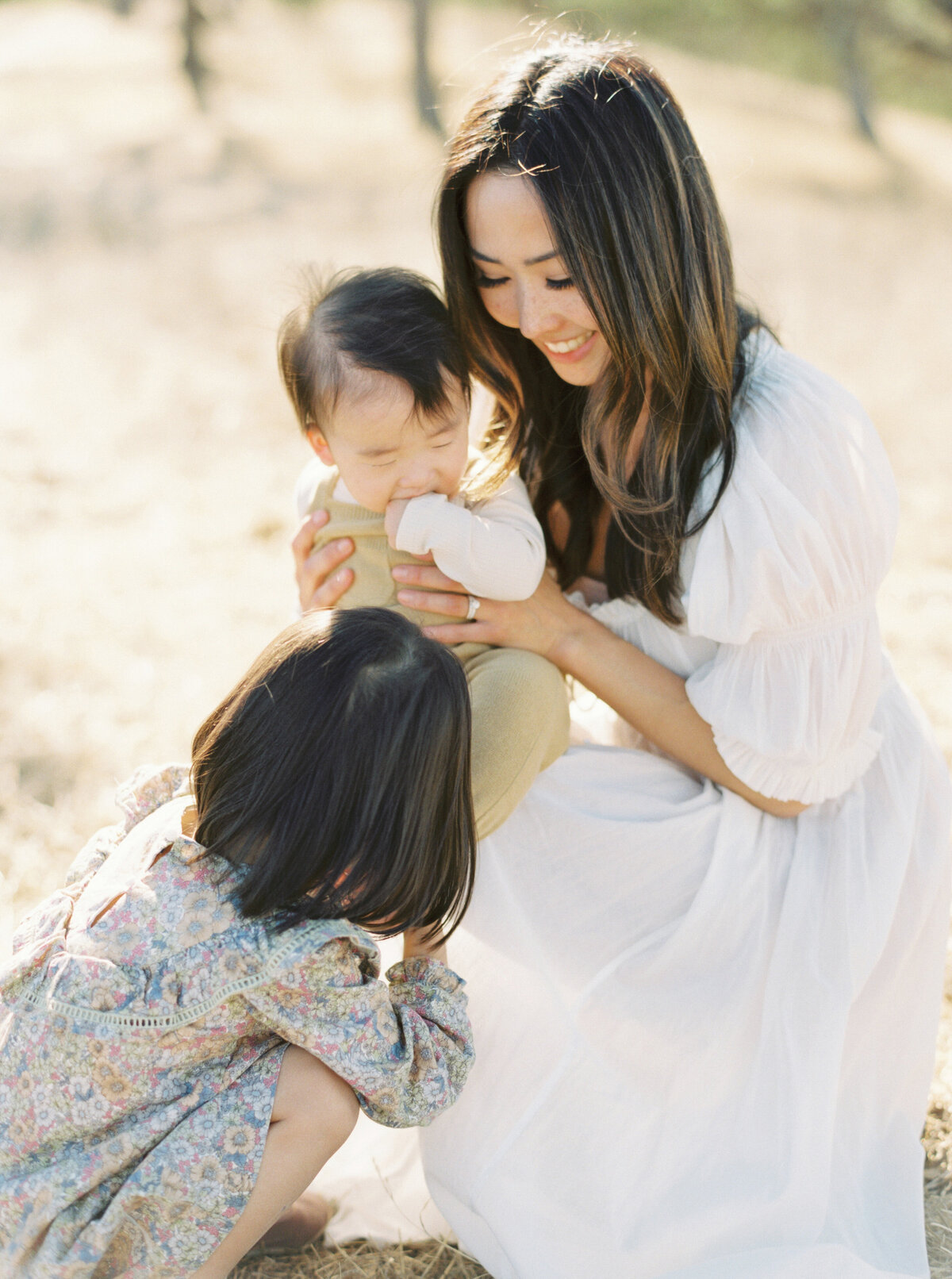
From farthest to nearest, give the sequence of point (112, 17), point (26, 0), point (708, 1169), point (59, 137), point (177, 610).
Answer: point (26, 0)
point (112, 17)
point (59, 137)
point (177, 610)
point (708, 1169)

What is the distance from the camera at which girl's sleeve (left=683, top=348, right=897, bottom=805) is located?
1.85 meters

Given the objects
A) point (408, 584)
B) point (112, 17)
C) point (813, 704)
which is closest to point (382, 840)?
point (408, 584)

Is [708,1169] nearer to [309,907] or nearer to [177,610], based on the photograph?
[309,907]

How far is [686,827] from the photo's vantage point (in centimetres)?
196

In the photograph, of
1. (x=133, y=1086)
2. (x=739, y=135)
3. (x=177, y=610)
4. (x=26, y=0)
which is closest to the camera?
(x=133, y=1086)

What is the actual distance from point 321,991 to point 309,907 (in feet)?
0.36

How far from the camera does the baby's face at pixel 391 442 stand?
1.91 meters

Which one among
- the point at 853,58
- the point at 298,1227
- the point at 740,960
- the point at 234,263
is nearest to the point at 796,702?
the point at 740,960

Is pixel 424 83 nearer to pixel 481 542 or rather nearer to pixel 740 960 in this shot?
pixel 481 542

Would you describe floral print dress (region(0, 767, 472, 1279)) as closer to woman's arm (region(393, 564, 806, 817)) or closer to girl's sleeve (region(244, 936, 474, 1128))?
girl's sleeve (region(244, 936, 474, 1128))

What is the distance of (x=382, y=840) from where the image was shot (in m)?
1.54

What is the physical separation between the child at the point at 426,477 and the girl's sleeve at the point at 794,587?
287 mm

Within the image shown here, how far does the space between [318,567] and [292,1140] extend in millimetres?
988

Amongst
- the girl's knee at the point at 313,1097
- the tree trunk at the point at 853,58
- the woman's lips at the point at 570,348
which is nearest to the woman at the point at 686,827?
the woman's lips at the point at 570,348
